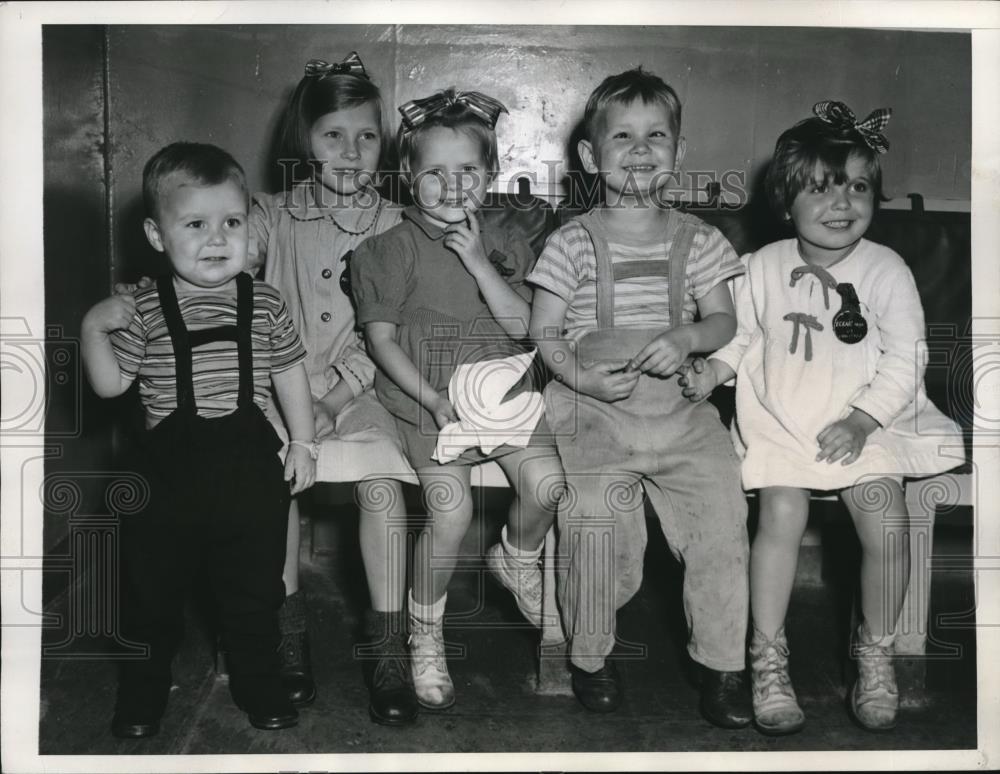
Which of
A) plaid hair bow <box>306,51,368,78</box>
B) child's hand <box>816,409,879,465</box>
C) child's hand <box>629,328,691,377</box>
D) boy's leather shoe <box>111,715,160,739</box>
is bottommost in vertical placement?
boy's leather shoe <box>111,715,160,739</box>

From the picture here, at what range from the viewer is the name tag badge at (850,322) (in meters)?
2.17

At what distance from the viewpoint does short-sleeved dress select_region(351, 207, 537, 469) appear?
7.19 ft

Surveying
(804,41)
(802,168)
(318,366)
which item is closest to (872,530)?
(802,168)

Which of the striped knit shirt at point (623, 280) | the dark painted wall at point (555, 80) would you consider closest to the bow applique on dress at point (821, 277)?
the striped knit shirt at point (623, 280)

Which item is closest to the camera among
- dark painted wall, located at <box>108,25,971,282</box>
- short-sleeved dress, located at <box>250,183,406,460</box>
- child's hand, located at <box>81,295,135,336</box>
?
child's hand, located at <box>81,295,135,336</box>

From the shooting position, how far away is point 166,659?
2.08m

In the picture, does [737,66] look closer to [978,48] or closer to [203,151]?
[978,48]

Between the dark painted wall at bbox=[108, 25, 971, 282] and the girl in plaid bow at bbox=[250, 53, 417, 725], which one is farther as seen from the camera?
the dark painted wall at bbox=[108, 25, 971, 282]

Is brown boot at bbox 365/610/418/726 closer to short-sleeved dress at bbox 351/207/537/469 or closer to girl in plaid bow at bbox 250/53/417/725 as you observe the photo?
girl in plaid bow at bbox 250/53/417/725

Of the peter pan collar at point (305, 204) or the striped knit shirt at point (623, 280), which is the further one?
the peter pan collar at point (305, 204)

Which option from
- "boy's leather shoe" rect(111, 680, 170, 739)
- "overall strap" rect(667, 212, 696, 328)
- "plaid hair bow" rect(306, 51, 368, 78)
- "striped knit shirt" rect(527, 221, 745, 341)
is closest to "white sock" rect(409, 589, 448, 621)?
"boy's leather shoe" rect(111, 680, 170, 739)

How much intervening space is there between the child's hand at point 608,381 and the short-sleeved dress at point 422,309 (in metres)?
0.14

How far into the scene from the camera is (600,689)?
213cm

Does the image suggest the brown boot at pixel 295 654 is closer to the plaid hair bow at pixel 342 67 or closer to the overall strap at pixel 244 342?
the overall strap at pixel 244 342
